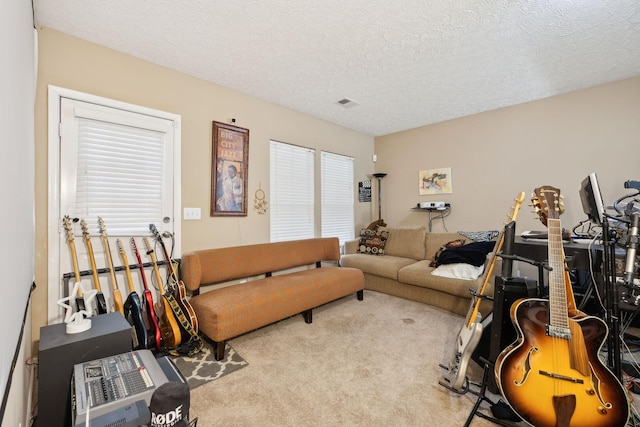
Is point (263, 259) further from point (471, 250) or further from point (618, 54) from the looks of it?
point (618, 54)

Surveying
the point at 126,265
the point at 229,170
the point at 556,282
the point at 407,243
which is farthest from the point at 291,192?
the point at 556,282

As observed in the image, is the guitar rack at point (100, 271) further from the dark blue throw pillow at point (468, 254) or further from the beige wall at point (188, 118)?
the dark blue throw pillow at point (468, 254)

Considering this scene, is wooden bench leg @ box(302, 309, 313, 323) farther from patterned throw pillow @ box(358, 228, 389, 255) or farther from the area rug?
patterned throw pillow @ box(358, 228, 389, 255)

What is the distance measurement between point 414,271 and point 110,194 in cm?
337

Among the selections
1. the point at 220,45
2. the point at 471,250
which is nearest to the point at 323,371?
the point at 471,250

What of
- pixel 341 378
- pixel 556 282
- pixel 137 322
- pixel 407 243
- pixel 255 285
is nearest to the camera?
pixel 556 282

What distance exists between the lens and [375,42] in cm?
227

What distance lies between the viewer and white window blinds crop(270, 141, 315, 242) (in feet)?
11.9

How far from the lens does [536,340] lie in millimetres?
1377

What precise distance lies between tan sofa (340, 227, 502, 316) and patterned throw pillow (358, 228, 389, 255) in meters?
0.08

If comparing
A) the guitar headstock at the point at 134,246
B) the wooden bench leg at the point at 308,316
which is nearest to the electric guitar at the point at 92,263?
the guitar headstock at the point at 134,246

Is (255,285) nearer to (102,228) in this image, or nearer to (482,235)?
(102,228)

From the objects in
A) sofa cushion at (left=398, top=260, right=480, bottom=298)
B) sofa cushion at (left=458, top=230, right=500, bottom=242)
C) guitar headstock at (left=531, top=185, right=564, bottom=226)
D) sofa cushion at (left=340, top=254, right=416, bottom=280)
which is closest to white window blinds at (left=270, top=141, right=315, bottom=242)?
sofa cushion at (left=340, top=254, right=416, bottom=280)

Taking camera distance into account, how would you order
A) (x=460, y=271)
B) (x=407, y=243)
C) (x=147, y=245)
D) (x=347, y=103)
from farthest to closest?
(x=407, y=243)
(x=347, y=103)
(x=460, y=271)
(x=147, y=245)
